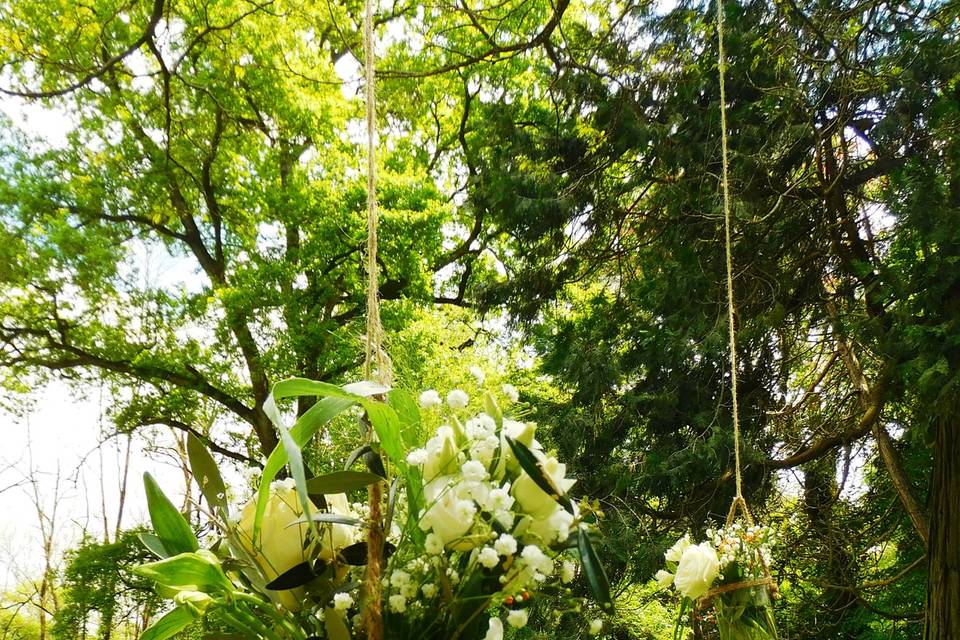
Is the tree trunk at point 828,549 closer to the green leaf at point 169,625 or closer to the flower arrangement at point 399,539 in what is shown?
the flower arrangement at point 399,539

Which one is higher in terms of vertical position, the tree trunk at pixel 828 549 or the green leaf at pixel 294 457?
the green leaf at pixel 294 457

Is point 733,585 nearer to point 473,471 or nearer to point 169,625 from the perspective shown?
point 473,471

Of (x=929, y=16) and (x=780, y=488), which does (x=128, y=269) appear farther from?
(x=929, y=16)

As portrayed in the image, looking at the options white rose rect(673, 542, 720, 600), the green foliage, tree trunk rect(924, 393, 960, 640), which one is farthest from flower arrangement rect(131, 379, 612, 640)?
the green foliage

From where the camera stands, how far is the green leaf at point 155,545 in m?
0.61

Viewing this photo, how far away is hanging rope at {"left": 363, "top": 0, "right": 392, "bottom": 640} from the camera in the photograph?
0.60 meters

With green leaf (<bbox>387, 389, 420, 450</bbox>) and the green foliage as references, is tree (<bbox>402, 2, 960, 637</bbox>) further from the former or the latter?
the green foliage

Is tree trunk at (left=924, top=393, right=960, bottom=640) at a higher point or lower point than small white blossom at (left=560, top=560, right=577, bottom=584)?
lower

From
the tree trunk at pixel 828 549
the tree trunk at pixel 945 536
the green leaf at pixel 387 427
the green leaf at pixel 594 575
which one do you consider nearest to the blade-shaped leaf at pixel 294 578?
the green leaf at pixel 387 427

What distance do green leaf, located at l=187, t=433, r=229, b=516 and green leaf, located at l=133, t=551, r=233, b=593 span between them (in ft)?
0.38

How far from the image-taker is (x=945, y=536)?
2.12m

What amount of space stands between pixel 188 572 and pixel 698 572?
87cm

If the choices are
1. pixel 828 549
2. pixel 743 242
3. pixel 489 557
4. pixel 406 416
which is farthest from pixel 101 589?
pixel 489 557

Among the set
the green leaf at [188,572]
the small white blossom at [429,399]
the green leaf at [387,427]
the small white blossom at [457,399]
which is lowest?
the green leaf at [188,572]
